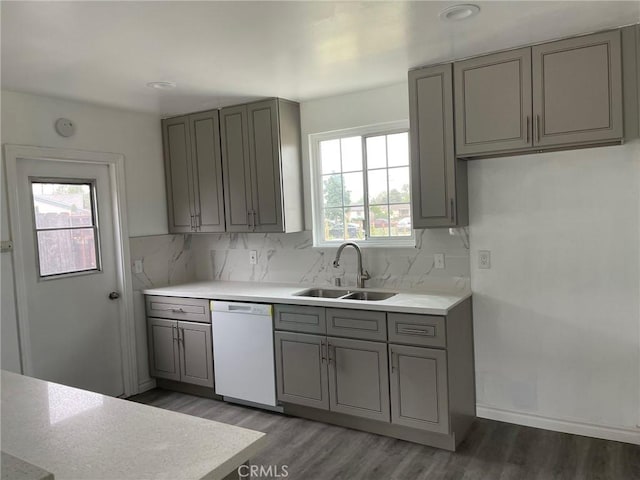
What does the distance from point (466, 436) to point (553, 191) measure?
5.39 ft

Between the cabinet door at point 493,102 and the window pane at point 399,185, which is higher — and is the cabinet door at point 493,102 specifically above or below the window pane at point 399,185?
above

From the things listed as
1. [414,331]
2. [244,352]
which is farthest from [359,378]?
[244,352]

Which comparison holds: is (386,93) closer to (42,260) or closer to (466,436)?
(466,436)

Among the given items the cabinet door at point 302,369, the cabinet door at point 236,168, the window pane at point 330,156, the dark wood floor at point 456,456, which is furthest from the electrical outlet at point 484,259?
the cabinet door at point 236,168

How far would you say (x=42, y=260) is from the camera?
3.45 meters

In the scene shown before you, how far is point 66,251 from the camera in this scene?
361 centimetres

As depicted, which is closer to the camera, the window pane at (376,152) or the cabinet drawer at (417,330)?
the cabinet drawer at (417,330)

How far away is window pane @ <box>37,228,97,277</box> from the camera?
3467 millimetres

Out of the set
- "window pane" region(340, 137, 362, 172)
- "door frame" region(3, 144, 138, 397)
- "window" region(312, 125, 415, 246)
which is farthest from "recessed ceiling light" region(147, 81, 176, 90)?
"window pane" region(340, 137, 362, 172)

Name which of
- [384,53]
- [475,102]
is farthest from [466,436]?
[384,53]

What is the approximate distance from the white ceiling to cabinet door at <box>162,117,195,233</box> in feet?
2.71

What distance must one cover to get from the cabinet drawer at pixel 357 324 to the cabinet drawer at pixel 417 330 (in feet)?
0.22

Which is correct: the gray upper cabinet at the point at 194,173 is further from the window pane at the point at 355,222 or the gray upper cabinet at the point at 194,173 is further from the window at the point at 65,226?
the window pane at the point at 355,222

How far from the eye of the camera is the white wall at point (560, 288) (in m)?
2.84
